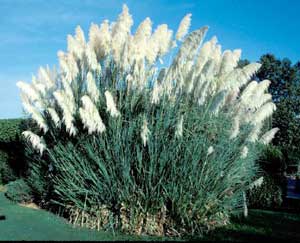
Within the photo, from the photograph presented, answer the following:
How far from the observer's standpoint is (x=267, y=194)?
32.3 feet

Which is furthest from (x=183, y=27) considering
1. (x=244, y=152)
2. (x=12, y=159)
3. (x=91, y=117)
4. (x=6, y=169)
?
(x=6, y=169)

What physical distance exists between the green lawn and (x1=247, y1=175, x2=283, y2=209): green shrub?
126 cm

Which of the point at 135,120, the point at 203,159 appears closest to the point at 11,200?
the point at 135,120

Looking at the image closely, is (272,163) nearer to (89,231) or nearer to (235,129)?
(235,129)

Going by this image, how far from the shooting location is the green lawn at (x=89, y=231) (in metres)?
6.14

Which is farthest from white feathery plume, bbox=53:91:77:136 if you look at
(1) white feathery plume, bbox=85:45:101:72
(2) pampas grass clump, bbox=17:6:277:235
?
(1) white feathery plume, bbox=85:45:101:72

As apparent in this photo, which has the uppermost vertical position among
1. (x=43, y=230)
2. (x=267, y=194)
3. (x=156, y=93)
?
(x=156, y=93)

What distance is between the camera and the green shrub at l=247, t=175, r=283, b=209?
9.77 meters

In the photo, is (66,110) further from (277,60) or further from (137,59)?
(277,60)

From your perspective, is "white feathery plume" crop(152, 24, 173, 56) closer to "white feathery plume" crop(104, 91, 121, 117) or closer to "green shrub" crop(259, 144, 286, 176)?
"white feathery plume" crop(104, 91, 121, 117)

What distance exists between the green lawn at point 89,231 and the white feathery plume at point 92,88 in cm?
220

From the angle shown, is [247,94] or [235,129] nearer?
[235,129]

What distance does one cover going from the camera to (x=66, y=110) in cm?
676

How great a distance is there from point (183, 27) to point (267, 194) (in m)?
5.04
